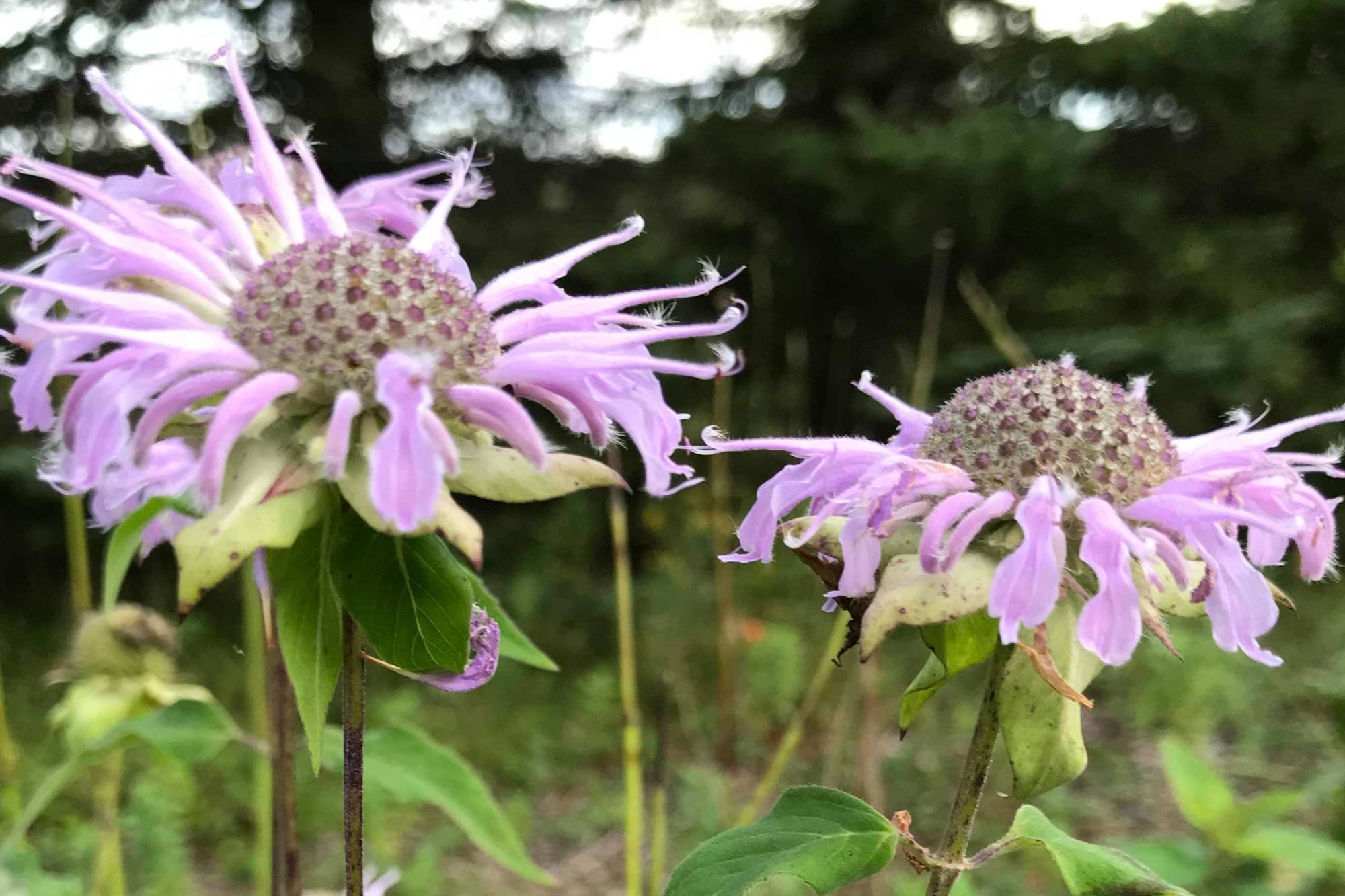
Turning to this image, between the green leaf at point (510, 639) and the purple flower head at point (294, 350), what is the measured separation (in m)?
0.13

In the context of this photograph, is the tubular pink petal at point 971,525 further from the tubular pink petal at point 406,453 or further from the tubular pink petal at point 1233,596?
the tubular pink petal at point 406,453

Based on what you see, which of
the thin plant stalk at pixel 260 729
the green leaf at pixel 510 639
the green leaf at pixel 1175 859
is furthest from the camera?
the green leaf at pixel 1175 859

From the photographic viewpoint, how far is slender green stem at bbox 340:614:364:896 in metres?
0.50

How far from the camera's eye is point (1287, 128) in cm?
402

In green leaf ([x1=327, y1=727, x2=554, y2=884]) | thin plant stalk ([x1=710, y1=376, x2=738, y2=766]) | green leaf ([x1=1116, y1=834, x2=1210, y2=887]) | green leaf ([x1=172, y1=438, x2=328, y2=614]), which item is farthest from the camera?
thin plant stalk ([x1=710, y1=376, x2=738, y2=766])

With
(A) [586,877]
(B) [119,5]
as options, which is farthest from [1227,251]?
(B) [119,5]

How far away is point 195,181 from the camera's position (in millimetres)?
657

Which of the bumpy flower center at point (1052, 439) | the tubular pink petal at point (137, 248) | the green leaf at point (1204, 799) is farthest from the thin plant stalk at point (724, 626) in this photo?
the tubular pink petal at point (137, 248)

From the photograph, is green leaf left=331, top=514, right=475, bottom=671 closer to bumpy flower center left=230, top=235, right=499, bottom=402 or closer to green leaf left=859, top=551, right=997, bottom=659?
bumpy flower center left=230, top=235, right=499, bottom=402

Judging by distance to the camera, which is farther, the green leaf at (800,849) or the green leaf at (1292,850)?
the green leaf at (1292,850)

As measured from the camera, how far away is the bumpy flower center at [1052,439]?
59 centimetres

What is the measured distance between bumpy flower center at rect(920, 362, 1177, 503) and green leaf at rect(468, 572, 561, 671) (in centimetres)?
29

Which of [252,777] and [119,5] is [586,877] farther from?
[119,5]

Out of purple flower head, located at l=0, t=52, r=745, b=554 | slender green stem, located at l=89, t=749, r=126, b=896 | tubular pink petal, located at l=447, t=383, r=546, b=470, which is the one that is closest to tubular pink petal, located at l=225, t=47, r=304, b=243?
purple flower head, located at l=0, t=52, r=745, b=554
